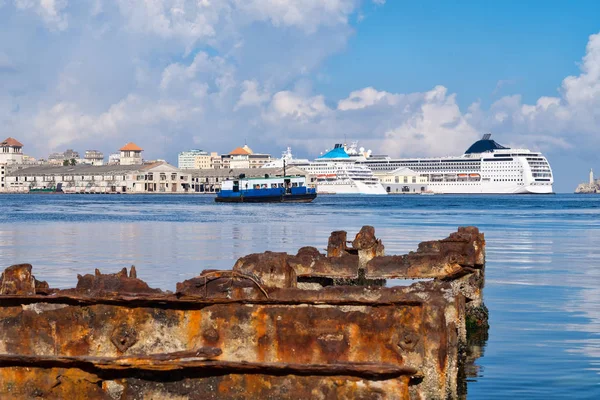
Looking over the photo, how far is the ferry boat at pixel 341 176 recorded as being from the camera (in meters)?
177

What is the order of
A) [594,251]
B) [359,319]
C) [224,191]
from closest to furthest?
Answer: [359,319] → [594,251] → [224,191]

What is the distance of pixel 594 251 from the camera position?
1266 inches

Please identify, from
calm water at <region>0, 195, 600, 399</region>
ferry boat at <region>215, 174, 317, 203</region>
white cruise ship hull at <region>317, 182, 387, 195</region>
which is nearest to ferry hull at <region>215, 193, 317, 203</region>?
ferry boat at <region>215, 174, 317, 203</region>

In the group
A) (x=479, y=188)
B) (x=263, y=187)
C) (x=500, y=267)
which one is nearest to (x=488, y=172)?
(x=479, y=188)

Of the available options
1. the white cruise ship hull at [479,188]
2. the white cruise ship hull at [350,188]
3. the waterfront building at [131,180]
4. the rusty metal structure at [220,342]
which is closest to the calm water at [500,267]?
the rusty metal structure at [220,342]

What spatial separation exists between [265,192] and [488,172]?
3186 inches

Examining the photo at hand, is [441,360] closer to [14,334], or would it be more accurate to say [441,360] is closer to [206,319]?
[206,319]

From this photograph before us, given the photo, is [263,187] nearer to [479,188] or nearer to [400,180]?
[479,188]

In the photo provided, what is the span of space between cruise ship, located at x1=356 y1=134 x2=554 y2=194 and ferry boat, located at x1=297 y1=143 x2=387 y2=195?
21.8 feet

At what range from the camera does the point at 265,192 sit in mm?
109812

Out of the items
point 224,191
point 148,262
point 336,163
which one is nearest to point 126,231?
point 148,262

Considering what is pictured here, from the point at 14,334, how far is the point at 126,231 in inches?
1518

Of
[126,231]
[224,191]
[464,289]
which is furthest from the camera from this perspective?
[224,191]

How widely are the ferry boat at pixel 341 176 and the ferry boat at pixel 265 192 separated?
206 feet
